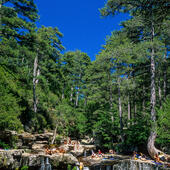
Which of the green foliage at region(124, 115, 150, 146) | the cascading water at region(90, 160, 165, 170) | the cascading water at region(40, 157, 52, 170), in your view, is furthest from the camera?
the green foliage at region(124, 115, 150, 146)

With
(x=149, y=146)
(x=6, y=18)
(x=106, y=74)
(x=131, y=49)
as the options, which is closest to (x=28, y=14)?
(x=6, y=18)

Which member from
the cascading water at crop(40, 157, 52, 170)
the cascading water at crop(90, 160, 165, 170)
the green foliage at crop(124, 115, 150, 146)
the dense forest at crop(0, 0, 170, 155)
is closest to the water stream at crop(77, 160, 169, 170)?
the cascading water at crop(90, 160, 165, 170)

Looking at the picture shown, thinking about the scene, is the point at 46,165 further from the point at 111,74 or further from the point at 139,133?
the point at 111,74

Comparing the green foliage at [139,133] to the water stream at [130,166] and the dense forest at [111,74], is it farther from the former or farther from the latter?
the water stream at [130,166]

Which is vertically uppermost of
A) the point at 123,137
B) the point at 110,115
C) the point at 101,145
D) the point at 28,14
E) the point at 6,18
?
the point at 28,14

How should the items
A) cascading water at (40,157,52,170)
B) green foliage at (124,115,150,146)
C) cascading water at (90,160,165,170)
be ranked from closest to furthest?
cascading water at (40,157,52,170) < cascading water at (90,160,165,170) < green foliage at (124,115,150,146)

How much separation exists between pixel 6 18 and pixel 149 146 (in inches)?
613

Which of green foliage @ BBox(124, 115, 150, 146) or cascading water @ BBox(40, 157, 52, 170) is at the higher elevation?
green foliage @ BBox(124, 115, 150, 146)

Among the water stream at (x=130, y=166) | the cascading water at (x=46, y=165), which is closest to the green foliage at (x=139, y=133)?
the water stream at (x=130, y=166)

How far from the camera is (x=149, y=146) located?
1120cm

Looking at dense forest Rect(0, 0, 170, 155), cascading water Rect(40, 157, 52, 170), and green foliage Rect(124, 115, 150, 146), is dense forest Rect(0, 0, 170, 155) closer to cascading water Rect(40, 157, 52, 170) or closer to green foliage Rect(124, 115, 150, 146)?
green foliage Rect(124, 115, 150, 146)

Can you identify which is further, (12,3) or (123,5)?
(12,3)

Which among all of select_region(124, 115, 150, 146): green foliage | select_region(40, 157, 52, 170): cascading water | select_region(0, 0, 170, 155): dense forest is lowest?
select_region(40, 157, 52, 170): cascading water

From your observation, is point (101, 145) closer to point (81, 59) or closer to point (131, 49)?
point (131, 49)
